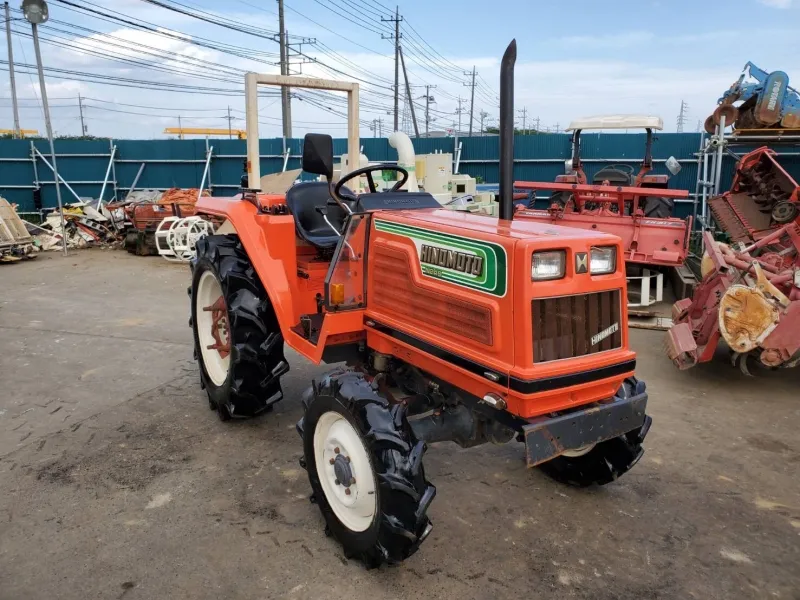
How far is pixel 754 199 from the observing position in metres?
7.23

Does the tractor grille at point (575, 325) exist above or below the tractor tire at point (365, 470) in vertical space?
above

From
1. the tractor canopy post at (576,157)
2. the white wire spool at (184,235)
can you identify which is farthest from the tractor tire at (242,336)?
the tractor canopy post at (576,157)

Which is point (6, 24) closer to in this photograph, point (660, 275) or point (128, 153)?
point (128, 153)

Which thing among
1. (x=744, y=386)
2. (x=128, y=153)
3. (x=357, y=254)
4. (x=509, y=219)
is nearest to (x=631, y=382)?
(x=509, y=219)

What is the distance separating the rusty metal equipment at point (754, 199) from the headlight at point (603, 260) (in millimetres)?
5325

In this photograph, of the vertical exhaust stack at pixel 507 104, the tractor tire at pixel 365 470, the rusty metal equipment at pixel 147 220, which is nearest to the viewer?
the tractor tire at pixel 365 470

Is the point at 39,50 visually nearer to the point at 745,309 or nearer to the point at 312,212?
the point at 312,212

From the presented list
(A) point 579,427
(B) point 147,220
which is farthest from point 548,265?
(B) point 147,220

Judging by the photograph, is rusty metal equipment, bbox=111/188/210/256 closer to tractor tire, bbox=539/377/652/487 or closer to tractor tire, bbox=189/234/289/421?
tractor tire, bbox=189/234/289/421

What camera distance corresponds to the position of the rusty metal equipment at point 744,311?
13.3 feet

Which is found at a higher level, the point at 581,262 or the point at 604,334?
the point at 581,262

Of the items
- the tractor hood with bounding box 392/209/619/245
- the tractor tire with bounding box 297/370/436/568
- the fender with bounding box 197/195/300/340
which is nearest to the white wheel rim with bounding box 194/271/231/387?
the fender with bounding box 197/195/300/340

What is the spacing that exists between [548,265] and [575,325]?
267 millimetres

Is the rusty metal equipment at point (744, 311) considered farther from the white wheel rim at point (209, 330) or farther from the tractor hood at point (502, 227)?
the white wheel rim at point (209, 330)
